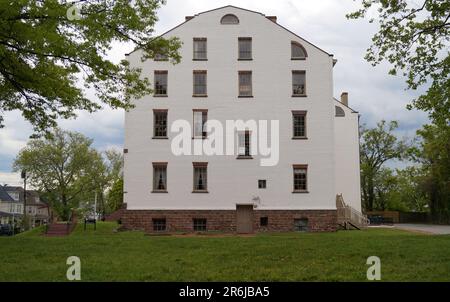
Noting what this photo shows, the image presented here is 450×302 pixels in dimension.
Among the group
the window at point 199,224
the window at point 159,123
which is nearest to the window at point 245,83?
the window at point 159,123

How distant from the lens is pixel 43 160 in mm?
61781

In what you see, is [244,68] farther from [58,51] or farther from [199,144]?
[58,51]

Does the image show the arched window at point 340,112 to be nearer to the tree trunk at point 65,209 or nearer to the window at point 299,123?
the window at point 299,123

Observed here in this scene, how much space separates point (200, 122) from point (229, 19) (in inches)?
311

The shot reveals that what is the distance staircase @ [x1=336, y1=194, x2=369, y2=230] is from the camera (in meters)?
35.7

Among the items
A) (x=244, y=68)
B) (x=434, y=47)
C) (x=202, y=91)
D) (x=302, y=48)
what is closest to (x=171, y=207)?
(x=202, y=91)

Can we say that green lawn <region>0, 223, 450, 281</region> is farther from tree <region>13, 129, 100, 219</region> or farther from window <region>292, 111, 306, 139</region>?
tree <region>13, 129, 100, 219</region>

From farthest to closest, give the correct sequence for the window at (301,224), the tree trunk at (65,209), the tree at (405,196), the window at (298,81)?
the tree at (405,196) → the tree trunk at (65,209) → the window at (298,81) → the window at (301,224)

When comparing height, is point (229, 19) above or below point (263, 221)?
above

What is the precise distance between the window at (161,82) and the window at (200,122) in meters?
2.69

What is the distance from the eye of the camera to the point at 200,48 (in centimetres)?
3472

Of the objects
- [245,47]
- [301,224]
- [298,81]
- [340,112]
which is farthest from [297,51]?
[301,224]

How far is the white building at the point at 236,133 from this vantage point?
33062mm

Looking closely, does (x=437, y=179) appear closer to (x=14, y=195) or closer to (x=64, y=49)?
(x=64, y=49)
